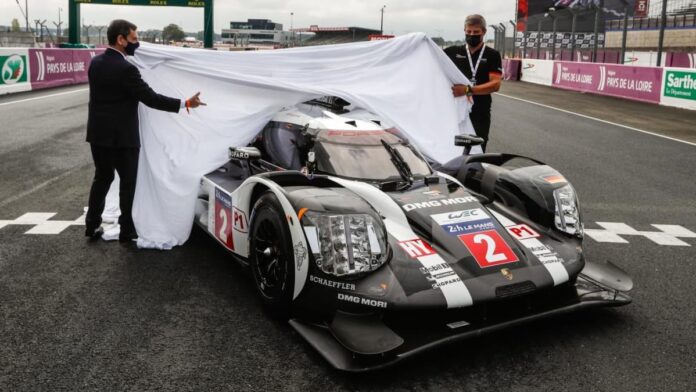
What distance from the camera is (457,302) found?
135 inches

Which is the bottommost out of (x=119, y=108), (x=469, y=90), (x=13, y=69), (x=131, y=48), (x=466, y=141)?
(x=466, y=141)

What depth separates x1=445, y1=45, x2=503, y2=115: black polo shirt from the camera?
657 centimetres

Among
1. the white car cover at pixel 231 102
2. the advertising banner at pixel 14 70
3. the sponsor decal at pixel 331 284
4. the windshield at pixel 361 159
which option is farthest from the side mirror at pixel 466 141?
the advertising banner at pixel 14 70

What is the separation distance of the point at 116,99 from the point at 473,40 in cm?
340

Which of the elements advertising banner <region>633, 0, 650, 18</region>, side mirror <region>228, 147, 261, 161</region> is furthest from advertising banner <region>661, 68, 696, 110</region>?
advertising banner <region>633, 0, 650, 18</region>

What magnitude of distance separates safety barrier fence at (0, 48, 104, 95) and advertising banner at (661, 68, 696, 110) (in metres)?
19.1

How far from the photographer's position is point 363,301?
3.38 meters

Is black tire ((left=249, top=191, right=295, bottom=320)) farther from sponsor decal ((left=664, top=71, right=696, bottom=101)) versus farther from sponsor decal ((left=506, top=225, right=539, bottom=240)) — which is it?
sponsor decal ((left=664, top=71, right=696, bottom=101))

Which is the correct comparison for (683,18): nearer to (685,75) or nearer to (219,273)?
(685,75)

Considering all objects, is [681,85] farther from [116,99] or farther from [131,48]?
[116,99]

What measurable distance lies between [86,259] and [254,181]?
5.41 ft

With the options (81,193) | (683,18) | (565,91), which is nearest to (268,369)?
(81,193)

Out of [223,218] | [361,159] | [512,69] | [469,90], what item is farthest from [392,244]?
[512,69]

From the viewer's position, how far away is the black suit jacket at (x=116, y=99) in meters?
5.18
